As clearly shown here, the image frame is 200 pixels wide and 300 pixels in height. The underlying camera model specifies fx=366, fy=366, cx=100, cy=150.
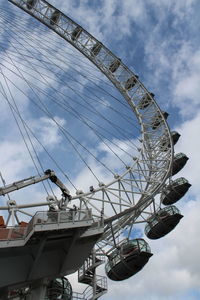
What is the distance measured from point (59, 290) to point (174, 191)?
17.1 meters

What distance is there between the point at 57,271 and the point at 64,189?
5.80 m

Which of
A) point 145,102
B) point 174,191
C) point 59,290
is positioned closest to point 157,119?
point 145,102

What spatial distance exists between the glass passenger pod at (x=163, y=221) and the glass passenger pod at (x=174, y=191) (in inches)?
125

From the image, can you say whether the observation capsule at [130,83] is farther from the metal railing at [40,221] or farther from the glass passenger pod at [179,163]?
the metal railing at [40,221]

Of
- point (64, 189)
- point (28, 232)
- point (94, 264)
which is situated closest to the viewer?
point (28, 232)

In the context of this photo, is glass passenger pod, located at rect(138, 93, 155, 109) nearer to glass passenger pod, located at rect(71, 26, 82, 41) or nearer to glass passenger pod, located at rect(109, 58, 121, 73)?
glass passenger pod, located at rect(109, 58, 121, 73)

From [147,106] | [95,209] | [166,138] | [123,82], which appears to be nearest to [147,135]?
[166,138]

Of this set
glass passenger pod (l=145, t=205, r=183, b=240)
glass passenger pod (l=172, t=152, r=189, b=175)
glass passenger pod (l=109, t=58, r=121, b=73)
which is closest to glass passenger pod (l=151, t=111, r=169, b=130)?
glass passenger pod (l=172, t=152, r=189, b=175)

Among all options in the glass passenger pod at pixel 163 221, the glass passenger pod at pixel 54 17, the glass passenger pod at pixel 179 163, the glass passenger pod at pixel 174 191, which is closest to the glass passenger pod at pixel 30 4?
the glass passenger pod at pixel 54 17

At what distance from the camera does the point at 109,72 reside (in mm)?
44500

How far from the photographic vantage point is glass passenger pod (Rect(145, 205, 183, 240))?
34188 millimetres

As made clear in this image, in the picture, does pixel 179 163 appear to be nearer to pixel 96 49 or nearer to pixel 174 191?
pixel 174 191

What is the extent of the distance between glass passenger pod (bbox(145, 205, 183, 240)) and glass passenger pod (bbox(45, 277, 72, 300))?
10.7 metres

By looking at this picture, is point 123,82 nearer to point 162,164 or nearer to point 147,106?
point 147,106
